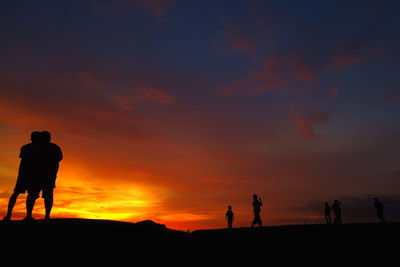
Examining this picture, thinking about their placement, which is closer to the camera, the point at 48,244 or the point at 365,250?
the point at 48,244

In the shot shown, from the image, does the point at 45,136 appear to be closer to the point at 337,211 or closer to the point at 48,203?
the point at 48,203

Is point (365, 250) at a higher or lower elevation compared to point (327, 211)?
lower

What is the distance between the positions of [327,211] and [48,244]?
22.1 metres

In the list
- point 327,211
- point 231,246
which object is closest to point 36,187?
point 231,246

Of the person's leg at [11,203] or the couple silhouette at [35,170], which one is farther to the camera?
the couple silhouette at [35,170]

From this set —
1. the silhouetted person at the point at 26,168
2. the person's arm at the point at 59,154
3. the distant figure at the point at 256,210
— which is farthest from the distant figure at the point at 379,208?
the silhouetted person at the point at 26,168

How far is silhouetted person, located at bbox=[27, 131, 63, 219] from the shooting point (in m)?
8.88

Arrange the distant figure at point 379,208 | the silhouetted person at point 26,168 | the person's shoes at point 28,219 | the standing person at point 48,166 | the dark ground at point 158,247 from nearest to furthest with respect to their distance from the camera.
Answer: the dark ground at point 158,247 < the person's shoes at point 28,219 < the silhouetted person at point 26,168 < the standing person at point 48,166 < the distant figure at point 379,208

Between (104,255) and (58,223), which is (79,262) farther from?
(58,223)

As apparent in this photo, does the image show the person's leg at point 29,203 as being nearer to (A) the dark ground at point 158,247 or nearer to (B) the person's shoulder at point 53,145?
(A) the dark ground at point 158,247

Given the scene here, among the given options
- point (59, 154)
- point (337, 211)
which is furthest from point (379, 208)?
point (59, 154)

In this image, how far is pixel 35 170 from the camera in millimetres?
8930

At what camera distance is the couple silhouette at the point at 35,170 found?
348 inches

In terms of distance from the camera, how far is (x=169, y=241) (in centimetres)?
856
